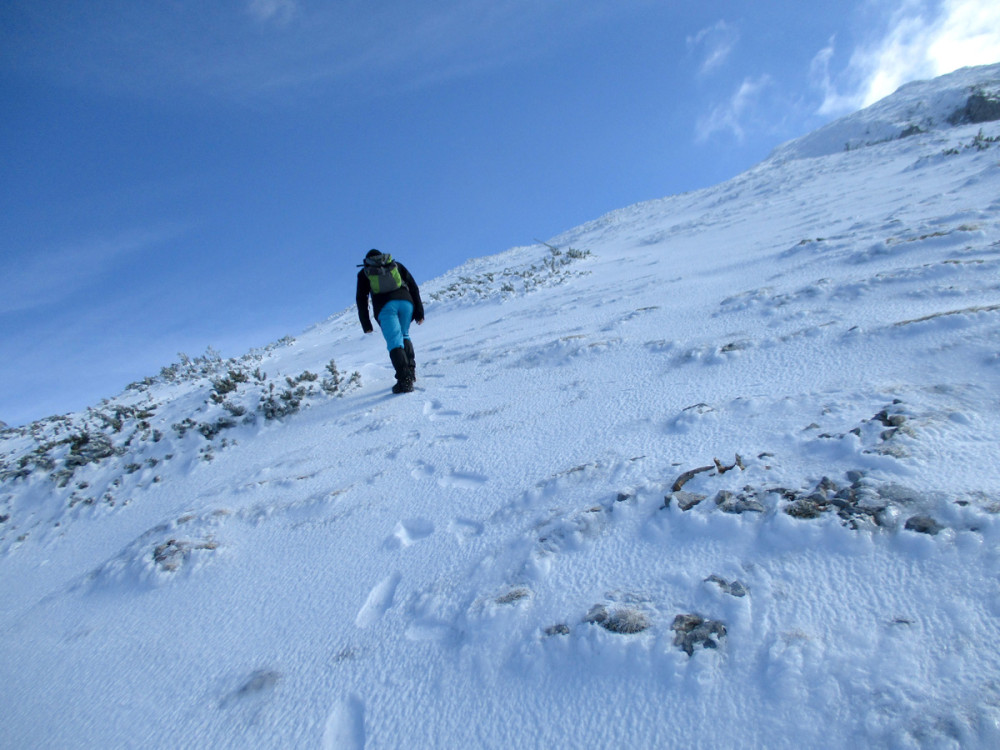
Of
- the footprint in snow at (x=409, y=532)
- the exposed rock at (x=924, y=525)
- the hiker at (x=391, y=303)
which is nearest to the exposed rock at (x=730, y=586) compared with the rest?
the exposed rock at (x=924, y=525)

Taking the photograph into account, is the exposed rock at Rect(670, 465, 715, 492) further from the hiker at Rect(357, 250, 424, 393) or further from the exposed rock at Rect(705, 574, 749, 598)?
the hiker at Rect(357, 250, 424, 393)

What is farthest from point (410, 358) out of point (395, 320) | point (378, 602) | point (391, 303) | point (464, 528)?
point (378, 602)

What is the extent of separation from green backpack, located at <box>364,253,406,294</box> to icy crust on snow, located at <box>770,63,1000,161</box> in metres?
26.8

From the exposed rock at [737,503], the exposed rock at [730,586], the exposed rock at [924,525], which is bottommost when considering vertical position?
the exposed rock at [730,586]

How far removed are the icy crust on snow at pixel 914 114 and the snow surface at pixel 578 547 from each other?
26065 millimetres

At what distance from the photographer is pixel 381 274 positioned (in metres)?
5.92

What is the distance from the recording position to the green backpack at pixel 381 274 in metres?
5.92

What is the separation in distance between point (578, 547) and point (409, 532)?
1.17 m

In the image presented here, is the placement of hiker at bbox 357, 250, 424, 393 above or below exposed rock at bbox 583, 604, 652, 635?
above

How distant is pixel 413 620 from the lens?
228cm

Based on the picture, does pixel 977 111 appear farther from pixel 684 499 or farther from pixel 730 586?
pixel 730 586

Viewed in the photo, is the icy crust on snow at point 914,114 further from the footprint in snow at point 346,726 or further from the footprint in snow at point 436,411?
the footprint in snow at point 346,726

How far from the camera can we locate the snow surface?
62.8 inches

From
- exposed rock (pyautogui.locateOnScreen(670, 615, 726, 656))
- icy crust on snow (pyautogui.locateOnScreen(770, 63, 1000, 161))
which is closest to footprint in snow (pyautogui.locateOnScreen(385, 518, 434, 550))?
exposed rock (pyautogui.locateOnScreen(670, 615, 726, 656))
